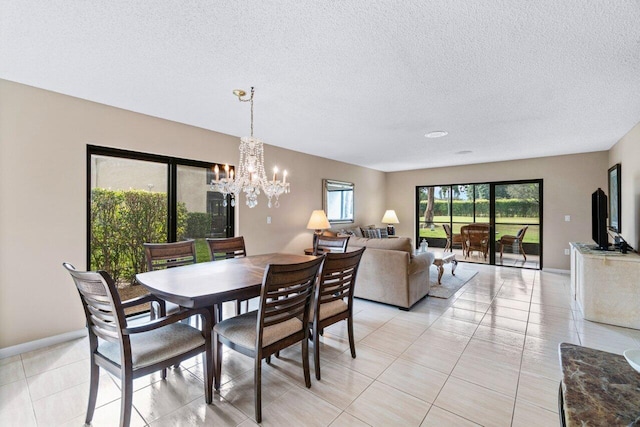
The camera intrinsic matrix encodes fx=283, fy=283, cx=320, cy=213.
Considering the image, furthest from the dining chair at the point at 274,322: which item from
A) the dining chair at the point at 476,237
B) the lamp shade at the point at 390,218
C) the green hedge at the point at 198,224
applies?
the dining chair at the point at 476,237

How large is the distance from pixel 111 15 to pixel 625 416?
279cm

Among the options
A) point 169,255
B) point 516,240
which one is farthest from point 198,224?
point 516,240

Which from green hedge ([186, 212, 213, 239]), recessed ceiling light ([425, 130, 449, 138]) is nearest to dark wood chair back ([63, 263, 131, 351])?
green hedge ([186, 212, 213, 239])

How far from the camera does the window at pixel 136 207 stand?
3139 millimetres

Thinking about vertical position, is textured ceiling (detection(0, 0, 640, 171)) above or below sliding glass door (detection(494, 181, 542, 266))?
above

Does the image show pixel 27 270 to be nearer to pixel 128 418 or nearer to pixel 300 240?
pixel 128 418

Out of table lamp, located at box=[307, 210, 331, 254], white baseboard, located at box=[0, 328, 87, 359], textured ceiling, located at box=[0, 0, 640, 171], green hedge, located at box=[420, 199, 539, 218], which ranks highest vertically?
textured ceiling, located at box=[0, 0, 640, 171]

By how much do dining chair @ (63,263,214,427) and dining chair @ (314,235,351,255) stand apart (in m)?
1.87

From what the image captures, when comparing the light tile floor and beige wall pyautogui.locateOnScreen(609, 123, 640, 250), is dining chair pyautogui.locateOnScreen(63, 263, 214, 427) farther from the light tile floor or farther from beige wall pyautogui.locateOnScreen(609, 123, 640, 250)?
beige wall pyautogui.locateOnScreen(609, 123, 640, 250)

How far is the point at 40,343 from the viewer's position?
2.68 metres

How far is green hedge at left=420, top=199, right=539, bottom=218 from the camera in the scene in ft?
20.5

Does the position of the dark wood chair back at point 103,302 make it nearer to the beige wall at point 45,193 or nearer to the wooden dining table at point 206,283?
the wooden dining table at point 206,283

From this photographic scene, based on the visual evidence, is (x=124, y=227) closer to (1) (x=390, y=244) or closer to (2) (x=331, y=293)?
(2) (x=331, y=293)

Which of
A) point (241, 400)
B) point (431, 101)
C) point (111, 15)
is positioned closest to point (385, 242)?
point (431, 101)
